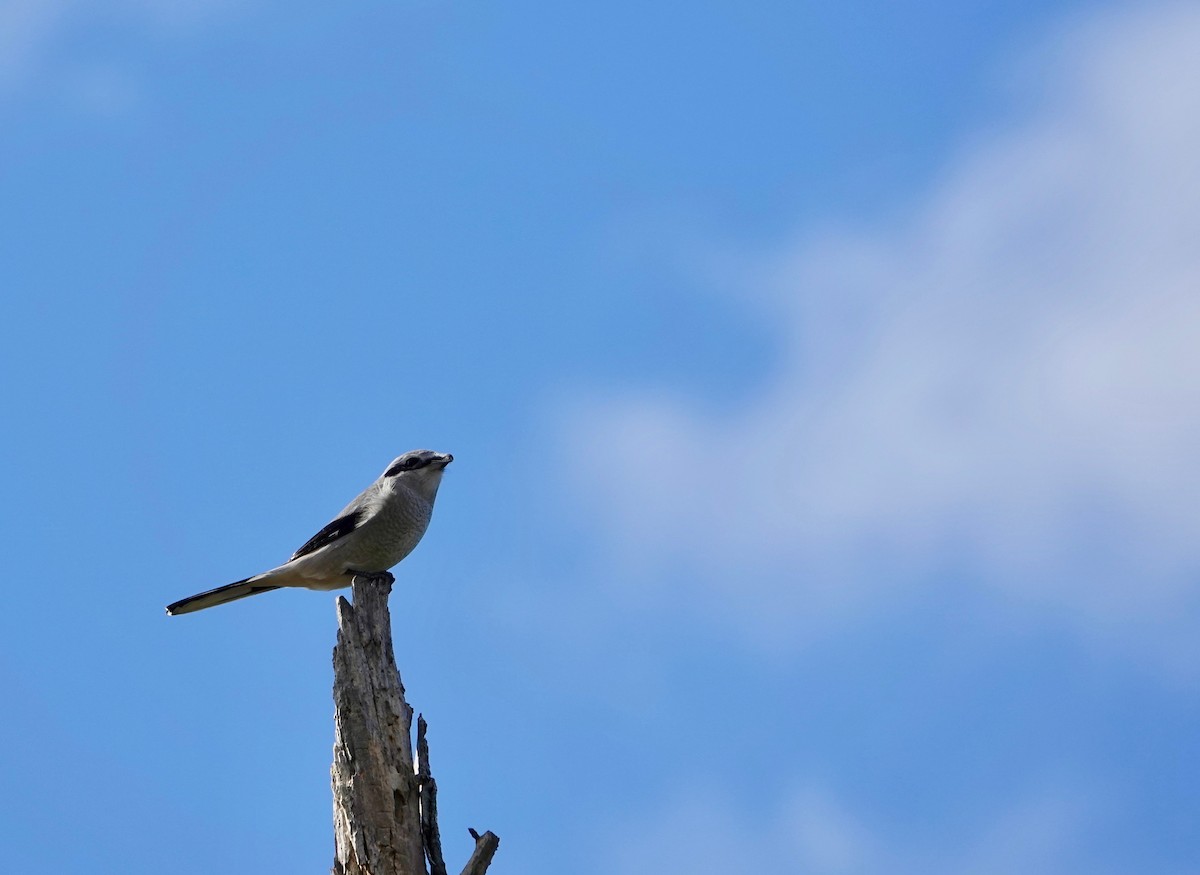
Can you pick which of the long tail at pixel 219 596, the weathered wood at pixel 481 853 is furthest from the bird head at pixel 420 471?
the weathered wood at pixel 481 853

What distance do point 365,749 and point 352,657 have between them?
0.58m

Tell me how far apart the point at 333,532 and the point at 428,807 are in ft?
11.2

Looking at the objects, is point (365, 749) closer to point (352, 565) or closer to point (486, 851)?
point (486, 851)

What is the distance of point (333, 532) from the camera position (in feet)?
31.9

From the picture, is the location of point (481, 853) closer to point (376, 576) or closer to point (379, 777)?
point (379, 777)

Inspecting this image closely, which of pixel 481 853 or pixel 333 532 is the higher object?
pixel 333 532

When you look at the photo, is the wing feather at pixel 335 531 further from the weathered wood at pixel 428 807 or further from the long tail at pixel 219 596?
the weathered wood at pixel 428 807

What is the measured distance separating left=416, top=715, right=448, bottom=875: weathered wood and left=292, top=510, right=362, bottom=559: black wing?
9.93 ft

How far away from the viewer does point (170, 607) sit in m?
9.62

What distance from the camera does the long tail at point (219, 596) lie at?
31.6 ft

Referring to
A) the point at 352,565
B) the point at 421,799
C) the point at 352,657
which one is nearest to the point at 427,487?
the point at 352,565

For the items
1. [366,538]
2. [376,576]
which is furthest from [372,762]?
[366,538]

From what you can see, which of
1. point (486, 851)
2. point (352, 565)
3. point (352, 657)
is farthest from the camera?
point (352, 565)

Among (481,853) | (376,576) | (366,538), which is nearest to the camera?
(481,853)
